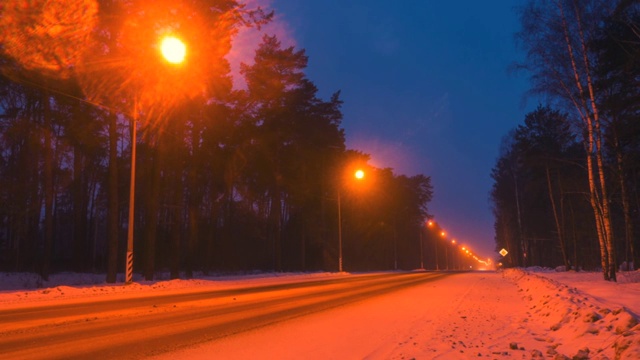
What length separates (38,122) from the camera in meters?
28.2

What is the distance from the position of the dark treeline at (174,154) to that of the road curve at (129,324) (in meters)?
13.0

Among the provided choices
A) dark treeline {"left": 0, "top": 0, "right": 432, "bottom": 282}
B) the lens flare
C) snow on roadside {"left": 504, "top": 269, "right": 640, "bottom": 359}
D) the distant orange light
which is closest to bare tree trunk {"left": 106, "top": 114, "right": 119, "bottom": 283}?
dark treeline {"left": 0, "top": 0, "right": 432, "bottom": 282}

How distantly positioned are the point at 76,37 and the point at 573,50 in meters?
24.3

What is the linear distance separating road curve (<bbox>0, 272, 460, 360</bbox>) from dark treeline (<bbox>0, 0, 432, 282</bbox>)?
42.6ft

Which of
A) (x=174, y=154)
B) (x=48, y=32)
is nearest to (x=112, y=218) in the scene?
(x=174, y=154)

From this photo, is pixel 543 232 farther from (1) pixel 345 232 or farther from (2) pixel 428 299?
(2) pixel 428 299

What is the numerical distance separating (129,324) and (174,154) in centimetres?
2338

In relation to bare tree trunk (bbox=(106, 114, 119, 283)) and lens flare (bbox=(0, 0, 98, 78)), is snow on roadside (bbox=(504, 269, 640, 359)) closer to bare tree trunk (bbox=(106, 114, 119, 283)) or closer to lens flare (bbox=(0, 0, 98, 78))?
bare tree trunk (bbox=(106, 114, 119, 283))

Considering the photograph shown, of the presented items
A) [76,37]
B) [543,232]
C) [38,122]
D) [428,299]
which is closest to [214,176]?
[38,122]

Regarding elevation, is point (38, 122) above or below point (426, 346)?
above

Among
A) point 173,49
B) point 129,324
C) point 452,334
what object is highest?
point 173,49

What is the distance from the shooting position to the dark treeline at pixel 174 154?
2611 cm

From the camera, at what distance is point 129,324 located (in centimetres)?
970

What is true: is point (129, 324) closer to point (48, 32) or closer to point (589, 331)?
point (589, 331)
